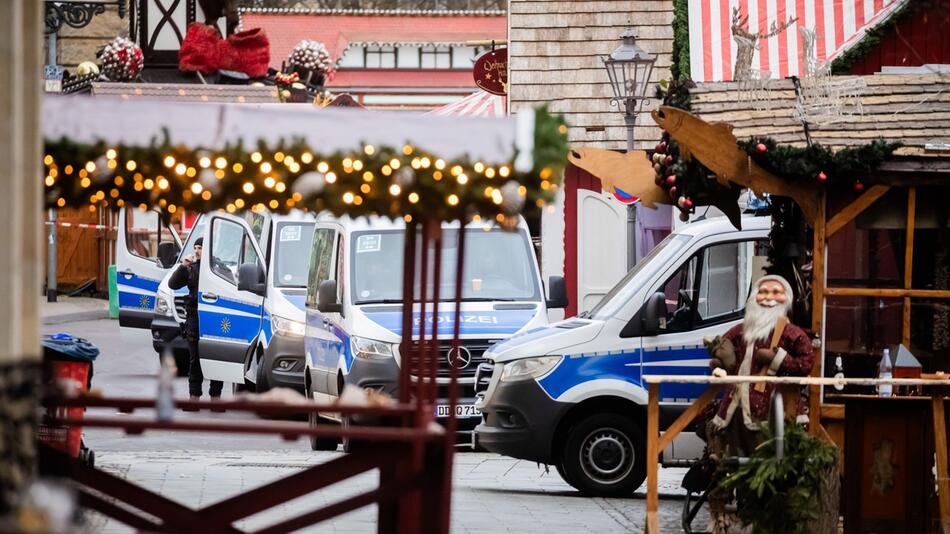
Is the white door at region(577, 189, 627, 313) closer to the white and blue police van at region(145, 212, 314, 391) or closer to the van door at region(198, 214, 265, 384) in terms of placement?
the white and blue police van at region(145, 212, 314, 391)

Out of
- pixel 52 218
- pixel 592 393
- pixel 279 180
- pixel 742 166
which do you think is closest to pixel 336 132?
pixel 279 180

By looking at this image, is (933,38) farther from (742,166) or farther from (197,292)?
(197,292)

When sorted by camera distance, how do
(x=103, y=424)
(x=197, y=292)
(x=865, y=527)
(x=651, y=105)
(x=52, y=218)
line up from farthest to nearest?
(x=52, y=218)
(x=651, y=105)
(x=197, y=292)
(x=865, y=527)
(x=103, y=424)

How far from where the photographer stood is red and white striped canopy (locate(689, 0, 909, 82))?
17.7 meters

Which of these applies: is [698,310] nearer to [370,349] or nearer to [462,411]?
[462,411]

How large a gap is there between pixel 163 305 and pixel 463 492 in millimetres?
9708

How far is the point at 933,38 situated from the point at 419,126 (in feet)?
37.3

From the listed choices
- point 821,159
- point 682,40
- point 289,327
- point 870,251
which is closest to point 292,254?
point 289,327

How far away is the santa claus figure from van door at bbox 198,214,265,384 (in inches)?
348

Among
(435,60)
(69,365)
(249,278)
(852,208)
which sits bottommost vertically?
(69,365)

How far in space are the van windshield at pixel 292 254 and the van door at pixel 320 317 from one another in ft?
3.30

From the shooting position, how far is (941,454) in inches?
392

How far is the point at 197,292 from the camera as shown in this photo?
63.4 feet

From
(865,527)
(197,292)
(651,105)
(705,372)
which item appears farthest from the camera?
(651,105)
